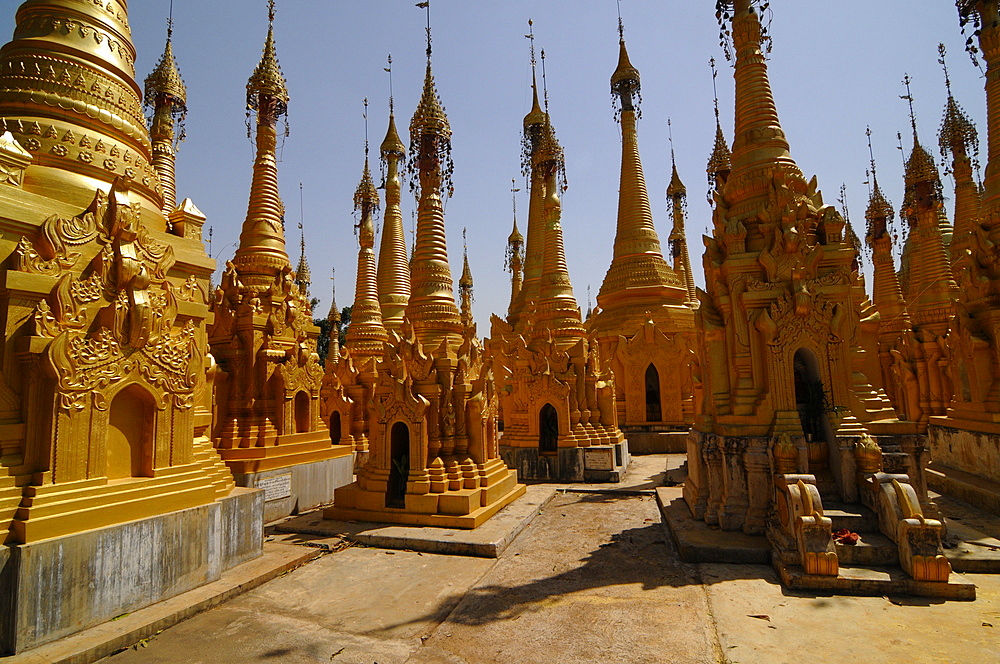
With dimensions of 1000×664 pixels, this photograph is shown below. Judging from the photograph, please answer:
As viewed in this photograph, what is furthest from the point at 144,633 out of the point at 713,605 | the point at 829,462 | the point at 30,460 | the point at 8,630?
the point at 829,462

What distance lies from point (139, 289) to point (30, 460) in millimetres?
2415

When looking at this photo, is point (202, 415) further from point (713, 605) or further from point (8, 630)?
point (713, 605)

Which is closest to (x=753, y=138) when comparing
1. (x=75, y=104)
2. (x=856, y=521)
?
(x=856, y=521)

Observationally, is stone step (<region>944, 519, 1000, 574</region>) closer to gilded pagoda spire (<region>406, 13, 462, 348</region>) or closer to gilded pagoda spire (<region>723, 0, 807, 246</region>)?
gilded pagoda spire (<region>723, 0, 807, 246</region>)

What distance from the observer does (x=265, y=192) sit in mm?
15281

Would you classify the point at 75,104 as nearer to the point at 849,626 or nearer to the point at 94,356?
the point at 94,356

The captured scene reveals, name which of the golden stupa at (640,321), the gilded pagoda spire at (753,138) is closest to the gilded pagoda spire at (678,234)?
the golden stupa at (640,321)

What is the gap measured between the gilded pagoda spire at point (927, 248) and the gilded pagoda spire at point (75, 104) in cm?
2234

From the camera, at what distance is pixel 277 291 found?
14609 millimetres

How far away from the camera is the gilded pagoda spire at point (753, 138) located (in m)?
10.6

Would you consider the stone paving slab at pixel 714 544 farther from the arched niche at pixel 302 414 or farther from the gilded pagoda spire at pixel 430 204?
the arched niche at pixel 302 414

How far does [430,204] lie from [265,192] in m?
5.00

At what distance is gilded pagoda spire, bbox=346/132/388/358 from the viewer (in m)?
20.5

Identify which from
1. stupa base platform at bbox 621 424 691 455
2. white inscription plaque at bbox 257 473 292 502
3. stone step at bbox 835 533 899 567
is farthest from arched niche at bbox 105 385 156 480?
stupa base platform at bbox 621 424 691 455
